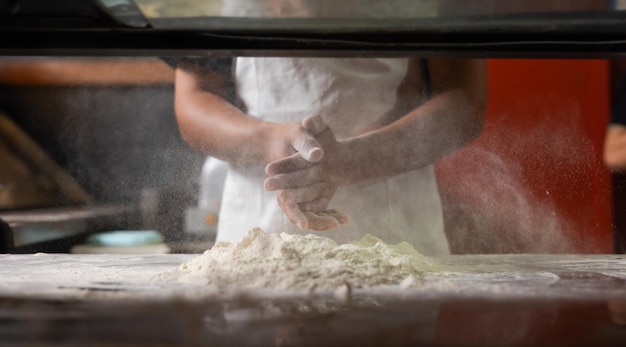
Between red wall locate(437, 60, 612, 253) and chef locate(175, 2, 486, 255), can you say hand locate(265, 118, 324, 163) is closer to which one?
chef locate(175, 2, 486, 255)

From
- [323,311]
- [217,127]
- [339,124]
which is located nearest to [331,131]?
[339,124]

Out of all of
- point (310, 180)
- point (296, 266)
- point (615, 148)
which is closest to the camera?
point (296, 266)

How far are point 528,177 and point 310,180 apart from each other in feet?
1.34

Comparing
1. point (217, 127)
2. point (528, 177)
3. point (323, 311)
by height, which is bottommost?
point (323, 311)

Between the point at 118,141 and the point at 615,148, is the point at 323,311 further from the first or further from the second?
the point at 615,148

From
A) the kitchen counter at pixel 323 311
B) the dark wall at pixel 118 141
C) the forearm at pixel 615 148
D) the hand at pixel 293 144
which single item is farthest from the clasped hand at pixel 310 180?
the forearm at pixel 615 148

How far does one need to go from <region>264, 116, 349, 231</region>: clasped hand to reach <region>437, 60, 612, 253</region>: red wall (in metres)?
0.22

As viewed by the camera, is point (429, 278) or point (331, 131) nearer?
point (429, 278)

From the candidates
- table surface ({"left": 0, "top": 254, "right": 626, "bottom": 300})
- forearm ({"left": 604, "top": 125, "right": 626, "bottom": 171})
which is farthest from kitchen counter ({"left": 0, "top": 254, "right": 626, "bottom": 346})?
forearm ({"left": 604, "top": 125, "right": 626, "bottom": 171})

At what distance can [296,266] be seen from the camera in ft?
2.60

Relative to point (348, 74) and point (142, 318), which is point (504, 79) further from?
point (142, 318)

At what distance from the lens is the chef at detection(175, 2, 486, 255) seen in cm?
111

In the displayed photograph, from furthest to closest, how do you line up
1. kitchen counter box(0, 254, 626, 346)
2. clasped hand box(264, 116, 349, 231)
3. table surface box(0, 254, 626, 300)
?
1. clasped hand box(264, 116, 349, 231)
2. table surface box(0, 254, 626, 300)
3. kitchen counter box(0, 254, 626, 346)

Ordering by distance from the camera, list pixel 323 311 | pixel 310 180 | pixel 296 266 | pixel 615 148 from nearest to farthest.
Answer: pixel 323 311 < pixel 296 266 < pixel 310 180 < pixel 615 148
